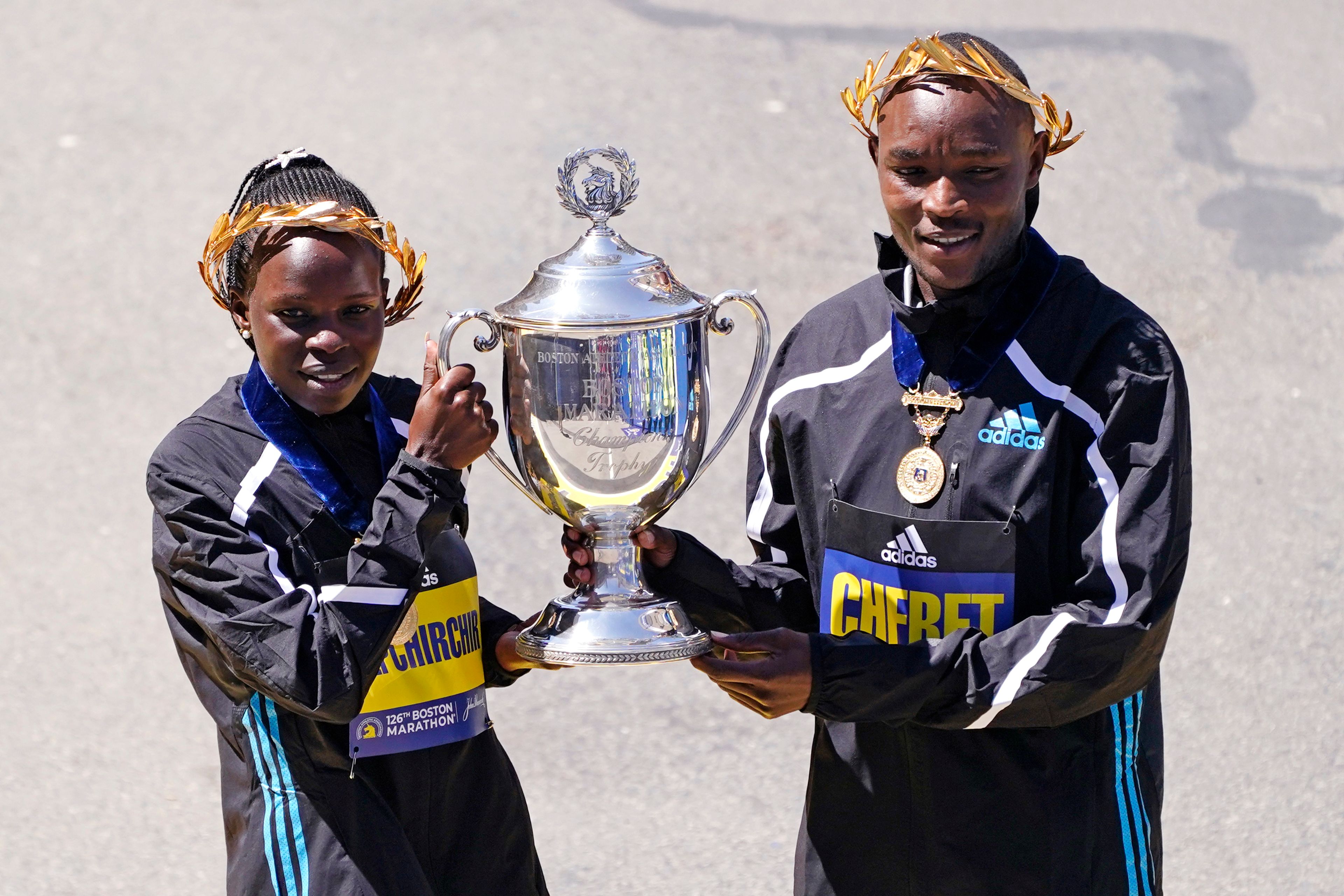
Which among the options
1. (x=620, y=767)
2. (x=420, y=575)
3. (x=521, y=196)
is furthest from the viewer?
(x=521, y=196)

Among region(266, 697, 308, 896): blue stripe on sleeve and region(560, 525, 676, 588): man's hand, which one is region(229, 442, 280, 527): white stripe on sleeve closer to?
region(266, 697, 308, 896): blue stripe on sleeve

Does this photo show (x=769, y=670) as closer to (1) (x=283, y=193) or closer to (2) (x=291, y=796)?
(2) (x=291, y=796)

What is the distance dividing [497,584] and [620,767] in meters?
0.86

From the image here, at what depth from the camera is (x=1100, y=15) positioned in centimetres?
864

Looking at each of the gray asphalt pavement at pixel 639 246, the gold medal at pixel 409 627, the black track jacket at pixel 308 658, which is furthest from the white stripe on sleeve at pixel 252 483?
the gray asphalt pavement at pixel 639 246

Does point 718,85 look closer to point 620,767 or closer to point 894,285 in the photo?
point 620,767

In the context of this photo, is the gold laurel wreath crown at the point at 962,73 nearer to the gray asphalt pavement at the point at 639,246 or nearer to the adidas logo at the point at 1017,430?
the adidas logo at the point at 1017,430

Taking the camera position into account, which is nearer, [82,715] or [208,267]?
[208,267]

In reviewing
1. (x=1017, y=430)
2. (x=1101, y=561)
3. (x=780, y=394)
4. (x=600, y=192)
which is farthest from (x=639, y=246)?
(x=1101, y=561)

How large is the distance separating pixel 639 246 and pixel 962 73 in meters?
4.36

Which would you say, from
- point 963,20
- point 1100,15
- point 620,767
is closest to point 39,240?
point 620,767

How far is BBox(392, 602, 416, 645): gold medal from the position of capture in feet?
8.44

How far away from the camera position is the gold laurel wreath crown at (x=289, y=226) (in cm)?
247

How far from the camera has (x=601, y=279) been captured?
2.55 meters
